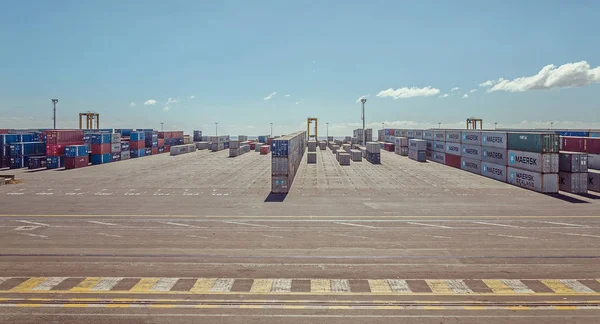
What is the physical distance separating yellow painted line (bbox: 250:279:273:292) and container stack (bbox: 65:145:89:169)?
229 feet

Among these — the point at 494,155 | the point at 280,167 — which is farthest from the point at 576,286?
the point at 494,155

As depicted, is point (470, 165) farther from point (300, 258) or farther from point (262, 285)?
point (262, 285)

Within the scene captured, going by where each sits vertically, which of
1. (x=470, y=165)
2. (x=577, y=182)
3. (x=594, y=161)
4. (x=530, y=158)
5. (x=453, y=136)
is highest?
(x=453, y=136)

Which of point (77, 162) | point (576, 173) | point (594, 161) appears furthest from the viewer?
point (77, 162)

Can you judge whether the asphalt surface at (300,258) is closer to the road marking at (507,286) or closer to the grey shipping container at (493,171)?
the road marking at (507,286)

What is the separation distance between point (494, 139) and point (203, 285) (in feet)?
172

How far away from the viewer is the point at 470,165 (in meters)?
64.6

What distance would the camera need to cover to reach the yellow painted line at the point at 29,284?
16625mm

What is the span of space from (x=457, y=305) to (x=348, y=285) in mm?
4835

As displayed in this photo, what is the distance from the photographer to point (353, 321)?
13.8 m

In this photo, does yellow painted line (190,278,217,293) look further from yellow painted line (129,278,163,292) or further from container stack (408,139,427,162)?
container stack (408,139,427,162)

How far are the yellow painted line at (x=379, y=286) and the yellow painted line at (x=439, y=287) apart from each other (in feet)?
6.74

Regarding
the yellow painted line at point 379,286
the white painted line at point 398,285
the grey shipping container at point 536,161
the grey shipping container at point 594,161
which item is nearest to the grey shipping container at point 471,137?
the grey shipping container at point 536,161

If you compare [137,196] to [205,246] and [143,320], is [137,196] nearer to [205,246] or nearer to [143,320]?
[205,246]
